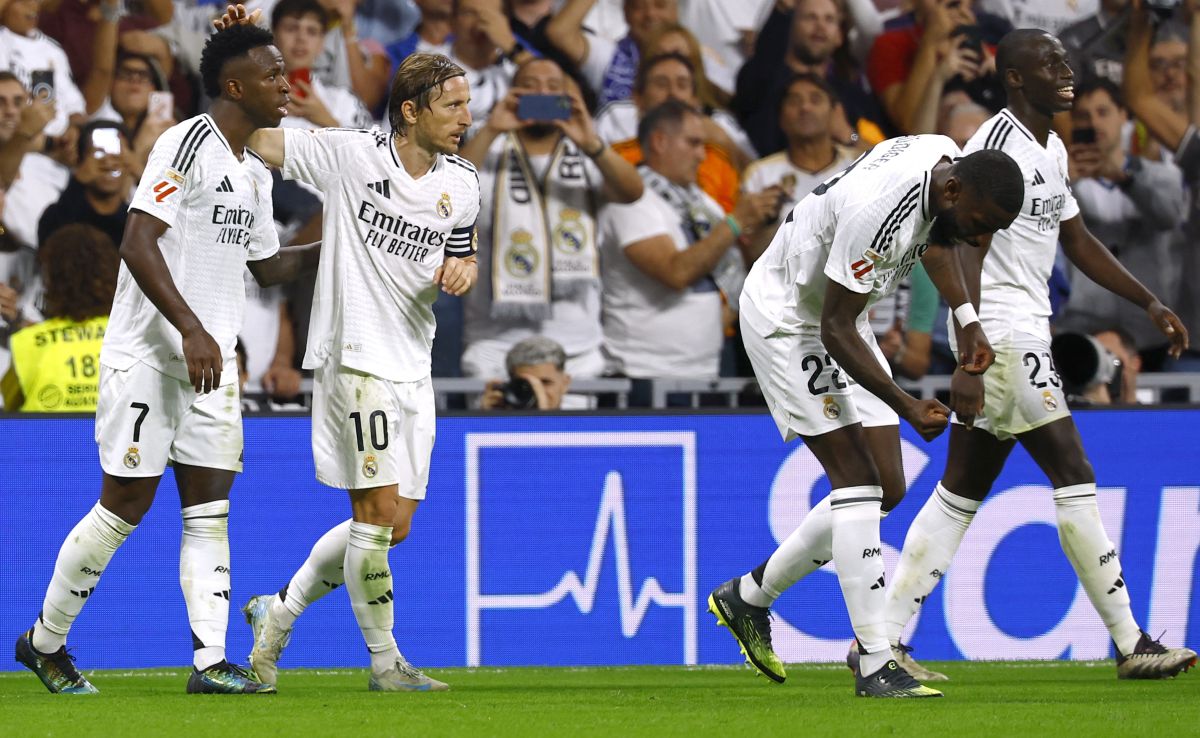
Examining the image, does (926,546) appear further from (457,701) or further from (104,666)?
(104,666)

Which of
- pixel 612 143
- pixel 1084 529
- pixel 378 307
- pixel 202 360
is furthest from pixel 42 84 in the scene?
pixel 1084 529

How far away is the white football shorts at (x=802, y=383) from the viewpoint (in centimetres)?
556

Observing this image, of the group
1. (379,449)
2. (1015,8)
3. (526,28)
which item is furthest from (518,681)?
(1015,8)

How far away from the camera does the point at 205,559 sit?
5543mm

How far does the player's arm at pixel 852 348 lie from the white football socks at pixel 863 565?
0.34 meters

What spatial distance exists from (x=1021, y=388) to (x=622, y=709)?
7.34ft

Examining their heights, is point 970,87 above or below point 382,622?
above

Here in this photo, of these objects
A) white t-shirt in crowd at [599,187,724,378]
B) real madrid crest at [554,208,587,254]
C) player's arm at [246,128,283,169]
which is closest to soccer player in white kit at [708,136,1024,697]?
player's arm at [246,128,283,169]

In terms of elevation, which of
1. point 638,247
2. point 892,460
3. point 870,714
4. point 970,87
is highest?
point 970,87

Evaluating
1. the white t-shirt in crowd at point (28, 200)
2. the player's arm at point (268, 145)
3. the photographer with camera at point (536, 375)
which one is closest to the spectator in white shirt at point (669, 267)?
the photographer with camera at point (536, 375)

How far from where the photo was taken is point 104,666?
7.46 meters

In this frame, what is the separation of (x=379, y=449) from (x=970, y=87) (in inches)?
225

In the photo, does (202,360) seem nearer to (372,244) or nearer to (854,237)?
(372,244)

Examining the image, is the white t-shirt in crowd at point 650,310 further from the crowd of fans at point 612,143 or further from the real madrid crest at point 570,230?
the real madrid crest at point 570,230
